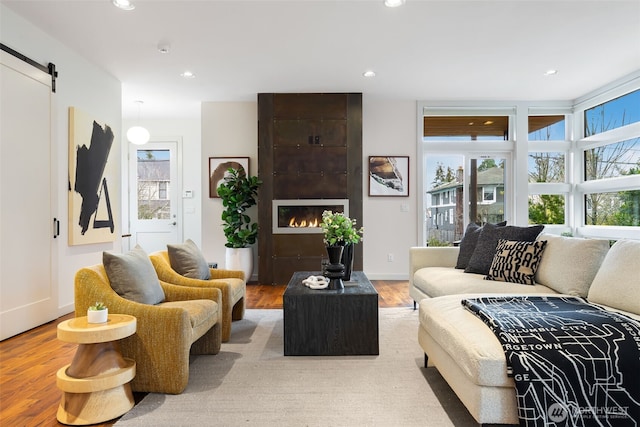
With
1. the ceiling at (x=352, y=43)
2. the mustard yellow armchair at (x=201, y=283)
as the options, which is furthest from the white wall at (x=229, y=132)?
the mustard yellow armchair at (x=201, y=283)

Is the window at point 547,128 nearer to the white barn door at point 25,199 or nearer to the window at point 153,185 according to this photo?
the window at point 153,185

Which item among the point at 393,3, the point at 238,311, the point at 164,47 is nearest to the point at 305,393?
the point at 238,311

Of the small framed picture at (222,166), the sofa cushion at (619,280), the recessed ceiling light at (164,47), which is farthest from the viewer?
the small framed picture at (222,166)

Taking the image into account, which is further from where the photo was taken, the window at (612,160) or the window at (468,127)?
the window at (468,127)

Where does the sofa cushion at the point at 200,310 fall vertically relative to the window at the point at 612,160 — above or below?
below

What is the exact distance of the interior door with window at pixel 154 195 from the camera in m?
7.17

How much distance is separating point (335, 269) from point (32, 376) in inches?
80.5

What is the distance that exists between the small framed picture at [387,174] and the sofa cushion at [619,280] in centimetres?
362

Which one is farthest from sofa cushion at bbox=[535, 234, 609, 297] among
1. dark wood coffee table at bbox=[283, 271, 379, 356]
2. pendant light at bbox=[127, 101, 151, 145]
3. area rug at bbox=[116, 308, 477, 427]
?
pendant light at bbox=[127, 101, 151, 145]

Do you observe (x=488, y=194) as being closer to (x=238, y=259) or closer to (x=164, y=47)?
(x=238, y=259)

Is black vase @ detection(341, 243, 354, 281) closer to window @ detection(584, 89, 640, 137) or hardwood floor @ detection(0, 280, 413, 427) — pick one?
hardwood floor @ detection(0, 280, 413, 427)

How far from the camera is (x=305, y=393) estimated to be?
2.17m

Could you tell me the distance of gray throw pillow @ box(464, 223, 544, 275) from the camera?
3.27 meters

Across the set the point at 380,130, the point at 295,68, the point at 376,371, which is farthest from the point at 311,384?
the point at 380,130
